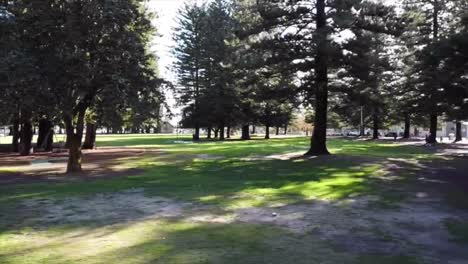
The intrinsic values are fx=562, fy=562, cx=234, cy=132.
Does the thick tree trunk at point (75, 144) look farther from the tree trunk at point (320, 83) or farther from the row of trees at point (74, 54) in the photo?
the tree trunk at point (320, 83)

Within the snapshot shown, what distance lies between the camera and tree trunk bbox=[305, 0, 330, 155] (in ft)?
83.9

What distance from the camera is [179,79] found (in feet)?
233

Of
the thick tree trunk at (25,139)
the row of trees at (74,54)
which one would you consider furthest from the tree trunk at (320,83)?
the thick tree trunk at (25,139)

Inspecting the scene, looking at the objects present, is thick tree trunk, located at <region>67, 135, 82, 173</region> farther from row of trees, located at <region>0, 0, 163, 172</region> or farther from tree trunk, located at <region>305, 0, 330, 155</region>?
tree trunk, located at <region>305, 0, 330, 155</region>

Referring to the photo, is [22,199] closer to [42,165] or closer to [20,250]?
[20,250]

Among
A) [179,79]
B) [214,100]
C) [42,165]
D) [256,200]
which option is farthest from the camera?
[179,79]

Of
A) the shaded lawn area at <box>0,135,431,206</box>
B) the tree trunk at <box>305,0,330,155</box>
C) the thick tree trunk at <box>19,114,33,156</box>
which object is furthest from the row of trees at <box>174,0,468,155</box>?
the thick tree trunk at <box>19,114,33,156</box>

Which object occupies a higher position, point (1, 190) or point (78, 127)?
point (78, 127)

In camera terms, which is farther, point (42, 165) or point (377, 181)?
point (42, 165)

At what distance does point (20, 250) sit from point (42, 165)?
18141 millimetres

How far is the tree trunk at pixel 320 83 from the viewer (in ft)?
83.9

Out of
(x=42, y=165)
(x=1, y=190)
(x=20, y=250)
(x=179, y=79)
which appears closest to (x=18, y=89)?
(x=1, y=190)

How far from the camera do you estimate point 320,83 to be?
28.0m

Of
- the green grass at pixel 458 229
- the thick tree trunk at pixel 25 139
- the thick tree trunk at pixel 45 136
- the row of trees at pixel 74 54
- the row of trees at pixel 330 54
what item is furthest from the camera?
the thick tree trunk at pixel 45 136
